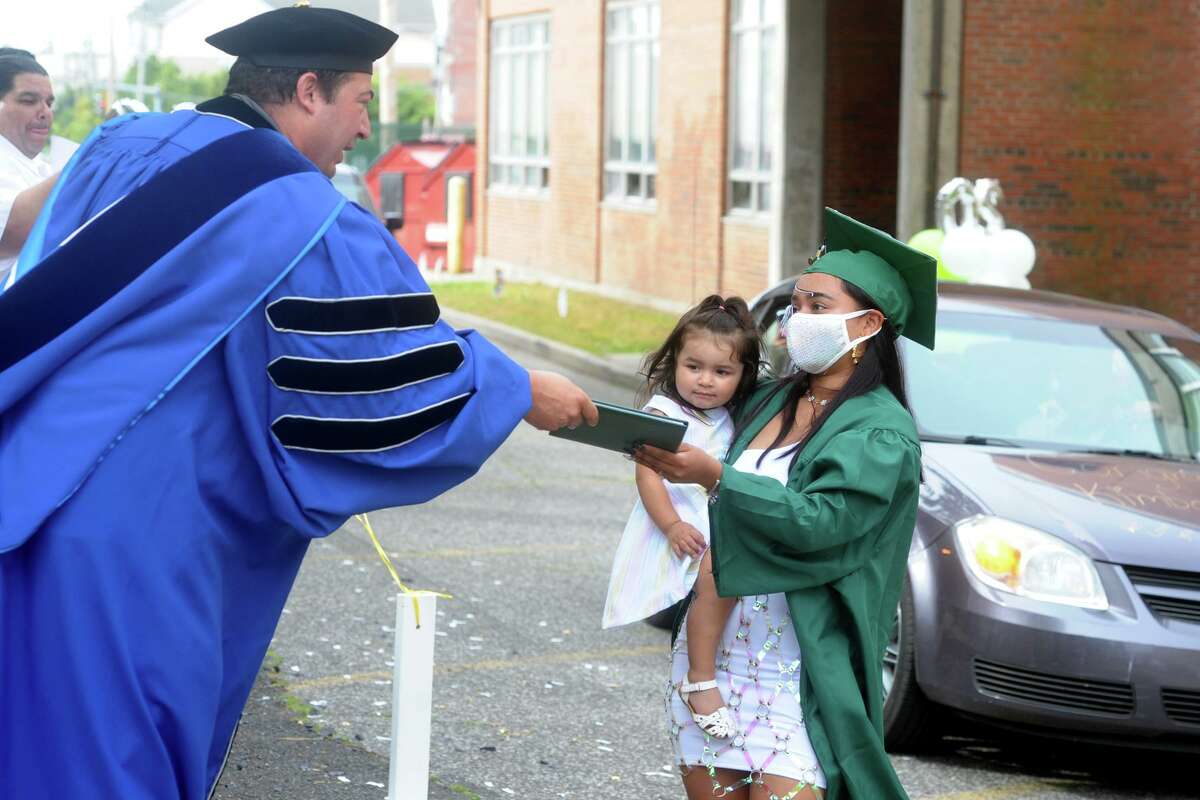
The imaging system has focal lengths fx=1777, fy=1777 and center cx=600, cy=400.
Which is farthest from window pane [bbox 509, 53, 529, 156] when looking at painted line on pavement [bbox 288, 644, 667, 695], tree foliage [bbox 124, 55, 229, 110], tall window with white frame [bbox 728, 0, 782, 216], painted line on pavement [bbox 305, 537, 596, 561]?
tree foliage [bbox 124, 55, 229, 110]

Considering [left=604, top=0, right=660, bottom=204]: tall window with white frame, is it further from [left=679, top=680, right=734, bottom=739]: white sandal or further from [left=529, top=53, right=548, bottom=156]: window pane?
[left=679, top=680, right=734, bottom=739]: white sandal

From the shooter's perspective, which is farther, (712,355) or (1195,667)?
(1195,667)

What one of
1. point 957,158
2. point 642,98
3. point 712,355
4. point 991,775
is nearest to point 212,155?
point 712,355

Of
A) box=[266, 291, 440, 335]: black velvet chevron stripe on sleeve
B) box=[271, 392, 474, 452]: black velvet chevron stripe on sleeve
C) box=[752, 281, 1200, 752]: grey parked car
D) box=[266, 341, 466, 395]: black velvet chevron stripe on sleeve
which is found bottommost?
box=[752, 281, 1200, 752]: grey parked car

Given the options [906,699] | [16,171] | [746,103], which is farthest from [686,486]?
[746,103]

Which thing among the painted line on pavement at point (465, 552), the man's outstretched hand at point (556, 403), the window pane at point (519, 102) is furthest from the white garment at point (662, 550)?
the window pane at point (519, 102)

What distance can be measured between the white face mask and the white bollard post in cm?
96

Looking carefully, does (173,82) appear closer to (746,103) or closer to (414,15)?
Result: (414,15)

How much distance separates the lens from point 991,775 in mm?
6289

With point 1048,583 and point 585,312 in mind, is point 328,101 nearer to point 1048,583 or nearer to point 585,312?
point 1048,583

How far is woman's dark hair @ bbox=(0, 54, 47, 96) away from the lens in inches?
261

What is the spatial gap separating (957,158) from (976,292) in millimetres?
9948

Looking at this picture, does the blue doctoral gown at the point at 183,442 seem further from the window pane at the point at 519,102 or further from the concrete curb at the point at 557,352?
the window pane at the point at 519,102

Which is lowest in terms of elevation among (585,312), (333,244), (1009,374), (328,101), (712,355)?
(585,312)
